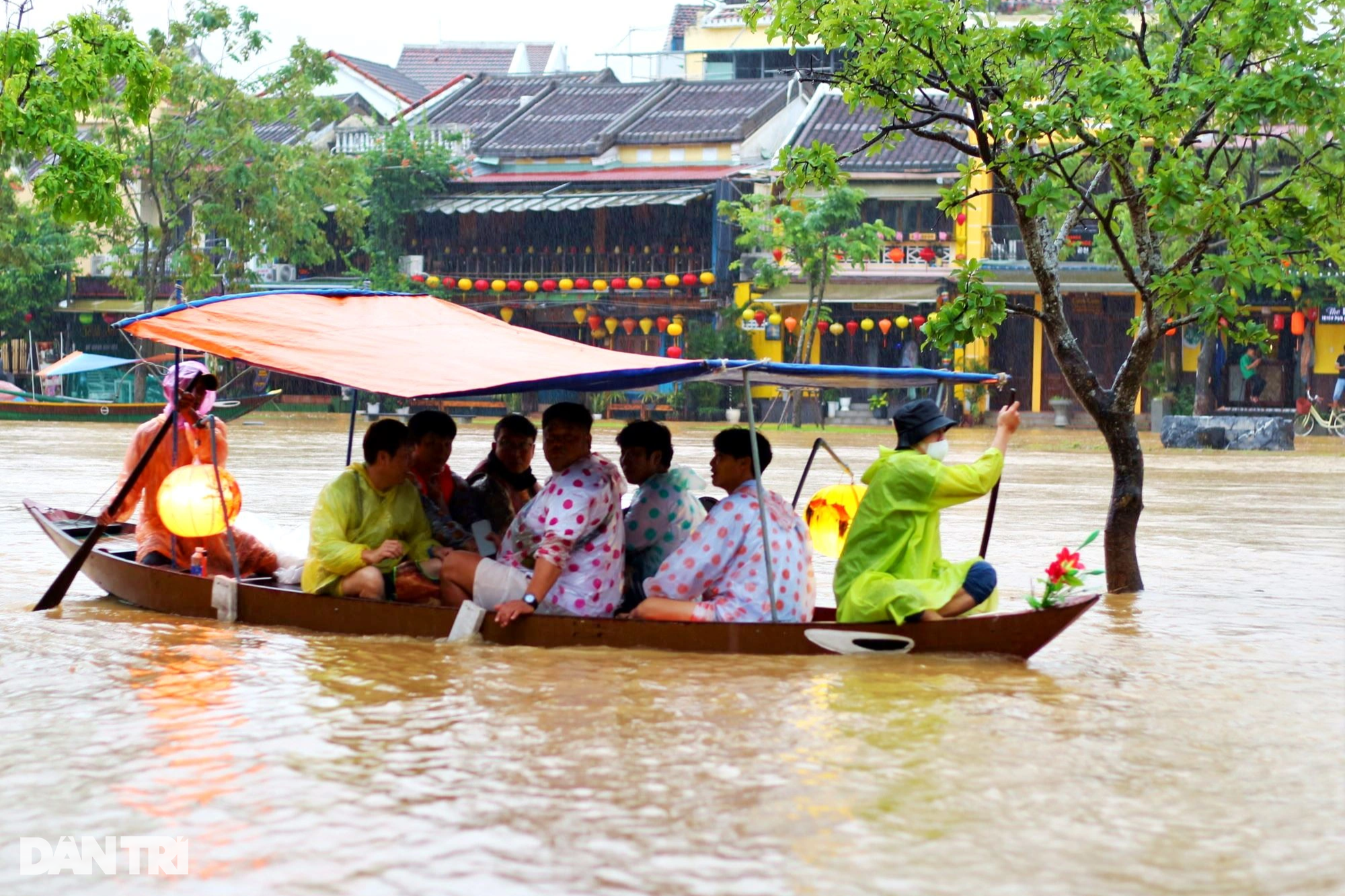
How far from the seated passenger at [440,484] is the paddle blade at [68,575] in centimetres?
184

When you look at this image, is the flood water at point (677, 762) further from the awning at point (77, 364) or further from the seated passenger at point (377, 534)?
the awning at point (77, 364)

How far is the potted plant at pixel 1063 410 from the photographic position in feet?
105

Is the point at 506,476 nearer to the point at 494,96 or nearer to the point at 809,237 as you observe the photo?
the point at 809,237

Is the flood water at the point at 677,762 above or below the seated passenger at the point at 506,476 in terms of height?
below

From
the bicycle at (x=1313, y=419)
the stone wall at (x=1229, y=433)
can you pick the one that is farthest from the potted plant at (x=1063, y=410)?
the stone wall at (x=1229, y=433)

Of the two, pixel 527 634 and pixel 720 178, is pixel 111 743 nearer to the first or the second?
pixel 527 634

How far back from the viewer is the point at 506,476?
8.18 meters

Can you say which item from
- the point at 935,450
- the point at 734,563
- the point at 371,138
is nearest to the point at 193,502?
the point at 734,563

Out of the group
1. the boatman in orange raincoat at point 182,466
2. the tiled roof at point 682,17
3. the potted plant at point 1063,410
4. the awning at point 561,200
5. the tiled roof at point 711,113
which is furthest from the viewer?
the tiled roof at point 682,17

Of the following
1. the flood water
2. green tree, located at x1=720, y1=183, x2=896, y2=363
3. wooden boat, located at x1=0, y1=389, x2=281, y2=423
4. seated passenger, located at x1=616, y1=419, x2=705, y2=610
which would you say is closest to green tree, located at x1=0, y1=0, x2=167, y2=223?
the flood water

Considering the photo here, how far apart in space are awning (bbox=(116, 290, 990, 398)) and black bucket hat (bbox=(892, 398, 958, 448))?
0.32 meters

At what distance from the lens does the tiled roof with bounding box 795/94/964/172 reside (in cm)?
3259

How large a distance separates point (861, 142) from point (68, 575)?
27.0 metres

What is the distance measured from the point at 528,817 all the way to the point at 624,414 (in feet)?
100.0
